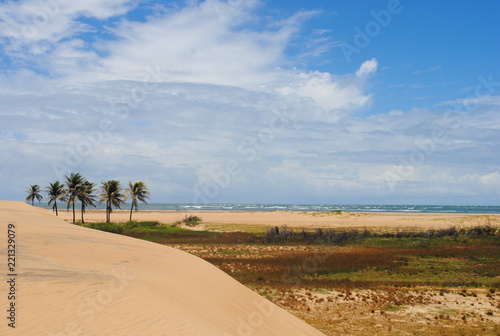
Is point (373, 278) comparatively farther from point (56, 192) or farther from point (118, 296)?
point (56, 192)

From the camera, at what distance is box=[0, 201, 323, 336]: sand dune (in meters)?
6.79

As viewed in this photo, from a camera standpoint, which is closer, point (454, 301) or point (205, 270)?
point (205, 270)

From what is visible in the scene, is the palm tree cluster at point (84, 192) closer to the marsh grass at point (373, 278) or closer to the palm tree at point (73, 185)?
the palm tree at point (73, 185)

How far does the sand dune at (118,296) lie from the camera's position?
22.3ft

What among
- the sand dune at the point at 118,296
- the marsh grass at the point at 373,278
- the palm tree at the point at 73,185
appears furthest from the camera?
the palm tree at the point at 73,185

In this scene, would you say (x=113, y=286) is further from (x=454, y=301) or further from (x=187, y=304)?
(x=454, y=301)

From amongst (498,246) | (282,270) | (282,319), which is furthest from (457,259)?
(282,319)

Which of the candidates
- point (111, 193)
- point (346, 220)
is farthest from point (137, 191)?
point (346, 220)

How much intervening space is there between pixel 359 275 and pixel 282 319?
44.3 ft

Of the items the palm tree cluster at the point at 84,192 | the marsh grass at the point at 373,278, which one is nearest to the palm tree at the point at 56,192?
the palm tree cluster at the point at 84,192

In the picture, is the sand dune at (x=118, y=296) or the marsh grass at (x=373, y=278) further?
the marsh grass at (x=373, y=278)

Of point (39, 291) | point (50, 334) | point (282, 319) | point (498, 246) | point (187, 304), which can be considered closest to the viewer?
point (50, 334)

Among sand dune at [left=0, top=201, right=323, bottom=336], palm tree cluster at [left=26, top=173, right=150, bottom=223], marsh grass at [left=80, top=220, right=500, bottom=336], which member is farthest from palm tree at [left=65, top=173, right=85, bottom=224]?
sand dune at [left=0, top=201, right=323, bottom=336]

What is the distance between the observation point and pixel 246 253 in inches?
1305
